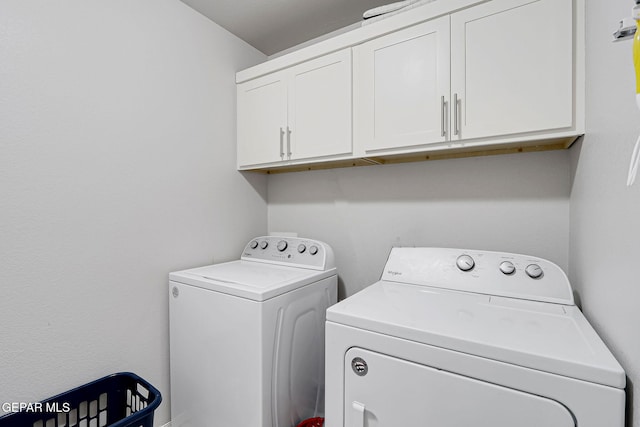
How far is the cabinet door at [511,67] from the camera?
3.58ft

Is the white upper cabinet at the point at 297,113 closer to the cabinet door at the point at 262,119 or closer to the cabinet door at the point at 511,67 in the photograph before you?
the cabinet door at the point at 262,119

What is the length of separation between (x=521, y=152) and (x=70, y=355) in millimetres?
2305

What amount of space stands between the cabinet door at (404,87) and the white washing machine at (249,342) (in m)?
0.78

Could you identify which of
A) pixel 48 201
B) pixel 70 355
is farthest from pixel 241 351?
pixel 48 201

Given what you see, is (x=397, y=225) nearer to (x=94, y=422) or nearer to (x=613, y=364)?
(x=613, y=364)

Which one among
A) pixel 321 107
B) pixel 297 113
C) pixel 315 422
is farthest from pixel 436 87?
pixel 315 422

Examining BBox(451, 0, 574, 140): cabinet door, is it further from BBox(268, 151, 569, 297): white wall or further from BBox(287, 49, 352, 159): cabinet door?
BBox(287, 49, 352, 159): cabinet door

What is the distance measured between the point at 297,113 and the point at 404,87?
65 centimetres

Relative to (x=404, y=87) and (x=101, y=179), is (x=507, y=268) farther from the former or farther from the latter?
(x=101, y=179)

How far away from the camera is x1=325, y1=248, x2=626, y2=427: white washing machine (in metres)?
0.70

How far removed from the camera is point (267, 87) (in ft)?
6.16

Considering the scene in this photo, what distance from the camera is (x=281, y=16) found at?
1814 mm

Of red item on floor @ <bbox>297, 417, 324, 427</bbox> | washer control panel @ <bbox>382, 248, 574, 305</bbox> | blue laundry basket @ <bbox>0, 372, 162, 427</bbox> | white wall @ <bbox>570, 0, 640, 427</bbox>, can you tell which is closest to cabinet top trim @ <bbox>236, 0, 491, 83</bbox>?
white wall @ <bbox>570, 0, 640, 427</bbox>

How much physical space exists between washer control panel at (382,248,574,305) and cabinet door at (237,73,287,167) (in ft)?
3.28
